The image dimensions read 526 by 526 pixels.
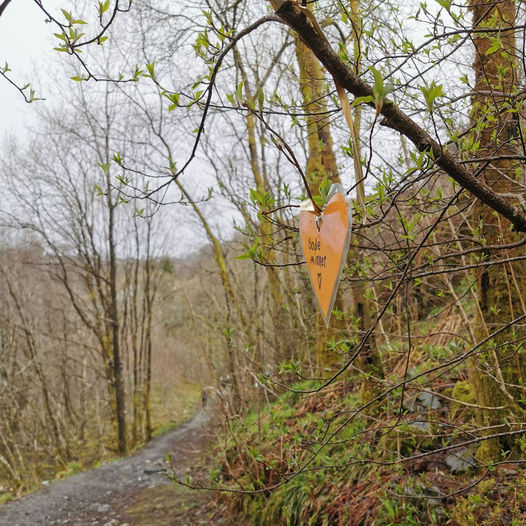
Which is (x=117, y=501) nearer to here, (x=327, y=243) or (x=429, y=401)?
(x=429, y=401)

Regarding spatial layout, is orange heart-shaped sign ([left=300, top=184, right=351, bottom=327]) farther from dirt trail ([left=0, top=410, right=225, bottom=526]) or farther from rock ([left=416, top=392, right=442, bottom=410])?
dirt trail ([left=0, top=410, right=225, bottom=526])

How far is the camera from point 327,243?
3.61 ft

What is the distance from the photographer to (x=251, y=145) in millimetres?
7918

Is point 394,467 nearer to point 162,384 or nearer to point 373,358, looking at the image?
point 373,358

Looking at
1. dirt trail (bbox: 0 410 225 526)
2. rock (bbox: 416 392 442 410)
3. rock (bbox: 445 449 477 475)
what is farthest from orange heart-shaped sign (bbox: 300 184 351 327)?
dirt trail (bbox: 0 410 225 526)

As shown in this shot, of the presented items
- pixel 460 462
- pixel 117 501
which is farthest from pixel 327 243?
pixel 117 501

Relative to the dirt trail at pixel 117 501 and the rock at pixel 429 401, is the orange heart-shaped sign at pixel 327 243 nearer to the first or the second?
the rock at pixel 429 401

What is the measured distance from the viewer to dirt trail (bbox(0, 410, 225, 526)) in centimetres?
532

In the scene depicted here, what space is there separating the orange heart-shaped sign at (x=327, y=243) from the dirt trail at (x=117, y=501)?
164 inches

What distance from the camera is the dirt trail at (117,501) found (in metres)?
5.32

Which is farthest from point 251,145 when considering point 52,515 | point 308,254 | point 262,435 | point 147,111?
point 308,254

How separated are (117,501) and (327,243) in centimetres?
695

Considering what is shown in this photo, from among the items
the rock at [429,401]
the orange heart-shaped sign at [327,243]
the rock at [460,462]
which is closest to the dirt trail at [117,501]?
the rock at [429,401]

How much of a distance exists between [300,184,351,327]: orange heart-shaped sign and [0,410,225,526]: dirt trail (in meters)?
4.17
